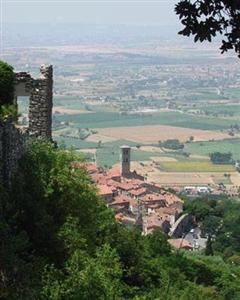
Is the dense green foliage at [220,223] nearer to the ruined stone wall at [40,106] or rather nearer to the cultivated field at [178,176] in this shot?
the ruined stone wall at [40,106]

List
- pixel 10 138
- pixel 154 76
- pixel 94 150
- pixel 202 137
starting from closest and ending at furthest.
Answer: pixel 10 138 < pixel 94 150 < pixel 202 137 < pixel 154 76

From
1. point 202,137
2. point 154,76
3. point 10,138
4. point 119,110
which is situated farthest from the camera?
point 154,76

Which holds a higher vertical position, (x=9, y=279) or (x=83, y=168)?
(x=83, y=168)

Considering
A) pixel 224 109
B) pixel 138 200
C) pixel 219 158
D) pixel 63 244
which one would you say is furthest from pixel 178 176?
A: pixel 63 244

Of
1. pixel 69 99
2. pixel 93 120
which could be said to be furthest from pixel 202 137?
pixel 69 99

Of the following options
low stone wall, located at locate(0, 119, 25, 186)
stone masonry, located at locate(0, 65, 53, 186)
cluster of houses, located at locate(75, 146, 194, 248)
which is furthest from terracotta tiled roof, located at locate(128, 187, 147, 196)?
low stone wall, located at locate(0, 119, 25, 186)

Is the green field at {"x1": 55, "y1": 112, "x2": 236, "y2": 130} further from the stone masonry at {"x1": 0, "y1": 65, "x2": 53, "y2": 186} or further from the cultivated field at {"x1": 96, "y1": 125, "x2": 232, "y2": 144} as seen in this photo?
the stone masonry at {"x1": 0, "y1": 65, "x2": 53, "y2": 186}

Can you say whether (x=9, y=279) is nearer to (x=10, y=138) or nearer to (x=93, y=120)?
(x=10, y=138)
